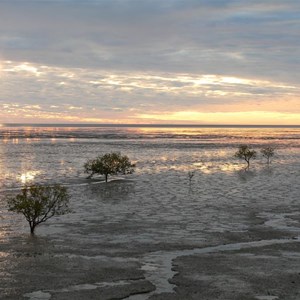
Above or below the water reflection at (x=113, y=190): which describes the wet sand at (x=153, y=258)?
below

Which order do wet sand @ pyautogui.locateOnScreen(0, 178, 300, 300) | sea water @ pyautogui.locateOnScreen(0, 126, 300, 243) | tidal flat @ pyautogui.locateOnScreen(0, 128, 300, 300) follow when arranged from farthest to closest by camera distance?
sea water @ pyautogui.locateOnScreen(0, 126, 300, 243) → tidal flat @ pyautogui.locateOnScreen(0, 128, 300, 300) → wet sand @ pyautogui.locateOnScreen(0, 178, 300, 300)

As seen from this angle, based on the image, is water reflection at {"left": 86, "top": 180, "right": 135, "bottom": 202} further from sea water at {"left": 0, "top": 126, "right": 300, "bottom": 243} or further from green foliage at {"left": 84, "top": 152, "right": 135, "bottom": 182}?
green foliage at {"left": 84, "top": 152, "right": 135, "bottom": 182}

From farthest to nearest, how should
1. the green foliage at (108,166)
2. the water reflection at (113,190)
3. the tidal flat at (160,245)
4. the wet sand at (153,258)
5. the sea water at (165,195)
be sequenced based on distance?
1. the green foliage at (108,166)
2. the water reflection at (113,190)
3. the sea water at (165,195)
4. the tidal flat at (160,245)
5. the wet sand at (153,258)

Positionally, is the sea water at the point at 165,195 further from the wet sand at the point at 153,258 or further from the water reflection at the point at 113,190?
the wet sand at the point at 153,258

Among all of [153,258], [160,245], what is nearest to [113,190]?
[160,245]

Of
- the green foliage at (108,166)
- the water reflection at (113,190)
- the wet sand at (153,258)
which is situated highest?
the green foliage at (108,166)

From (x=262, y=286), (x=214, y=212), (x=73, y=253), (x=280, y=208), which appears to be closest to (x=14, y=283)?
(x=73, y=253)

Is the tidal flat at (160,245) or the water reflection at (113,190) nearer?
the tidal flat at (160,245)

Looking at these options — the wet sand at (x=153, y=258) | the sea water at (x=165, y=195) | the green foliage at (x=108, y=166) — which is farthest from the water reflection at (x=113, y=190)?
the wet sand at (x=153, y=258)

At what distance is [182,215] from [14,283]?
11703 millimetres

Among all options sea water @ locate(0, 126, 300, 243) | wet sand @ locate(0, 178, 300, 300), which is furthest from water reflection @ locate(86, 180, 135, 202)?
wet sand @ locate(0, 178, 300, 300)

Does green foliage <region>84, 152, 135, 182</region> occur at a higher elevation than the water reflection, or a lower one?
higher

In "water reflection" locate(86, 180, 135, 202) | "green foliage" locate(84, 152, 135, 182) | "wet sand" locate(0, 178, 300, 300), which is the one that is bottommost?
"wet sand" locate(0, 178, 300, 300)

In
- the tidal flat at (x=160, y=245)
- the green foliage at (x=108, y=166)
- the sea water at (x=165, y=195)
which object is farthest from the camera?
the green foliage at (x=108, y=166)
